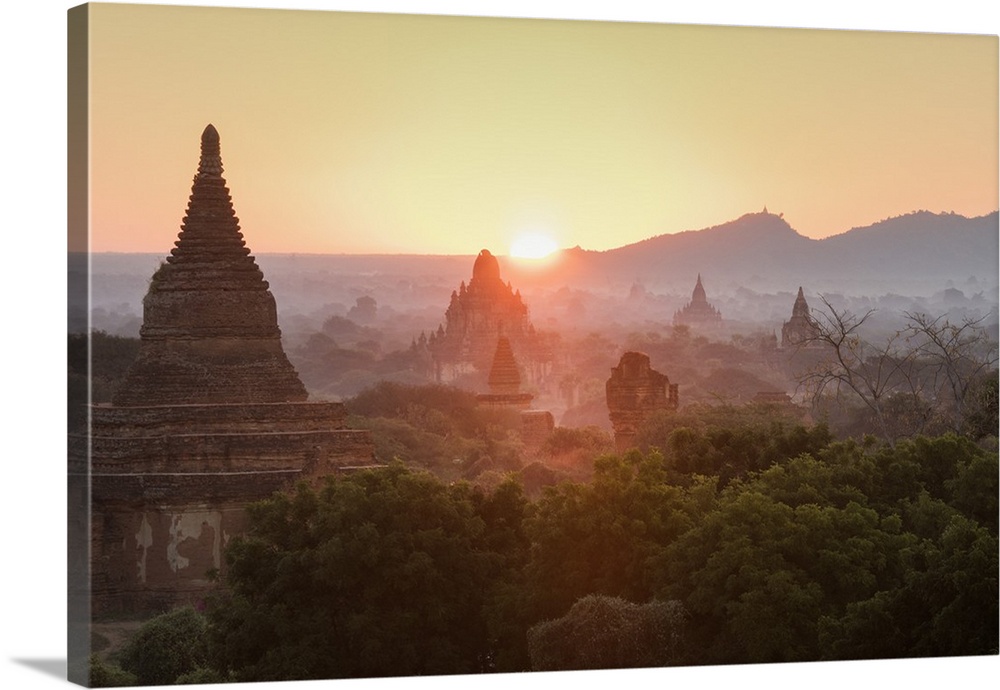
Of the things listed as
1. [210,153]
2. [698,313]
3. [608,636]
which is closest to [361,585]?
[608,636]

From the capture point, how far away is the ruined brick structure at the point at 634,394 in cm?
2211

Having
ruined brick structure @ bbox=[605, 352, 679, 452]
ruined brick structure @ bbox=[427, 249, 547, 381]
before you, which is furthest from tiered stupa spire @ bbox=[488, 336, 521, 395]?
ruined brick structure @ bbox=[605, 352, 679, 452]

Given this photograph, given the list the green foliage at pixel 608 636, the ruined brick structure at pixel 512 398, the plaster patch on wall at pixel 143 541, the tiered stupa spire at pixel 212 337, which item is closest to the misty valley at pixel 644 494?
the green foliage at pixel 608 636

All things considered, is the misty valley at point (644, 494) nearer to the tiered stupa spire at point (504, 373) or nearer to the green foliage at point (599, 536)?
the green foliage at point (599, 536)

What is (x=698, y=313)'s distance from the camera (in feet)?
72.6

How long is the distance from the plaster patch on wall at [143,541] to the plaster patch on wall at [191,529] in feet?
0.82

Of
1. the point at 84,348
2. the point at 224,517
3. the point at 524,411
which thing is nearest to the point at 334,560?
the point at 84,348

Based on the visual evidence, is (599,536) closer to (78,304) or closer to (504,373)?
(78,304)

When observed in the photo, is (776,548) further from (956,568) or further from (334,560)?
(334,560)

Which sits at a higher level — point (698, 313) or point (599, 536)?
point (698, 313)

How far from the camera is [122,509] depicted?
1861 centimetres

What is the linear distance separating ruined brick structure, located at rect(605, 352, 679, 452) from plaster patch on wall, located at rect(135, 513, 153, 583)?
523 centimetres

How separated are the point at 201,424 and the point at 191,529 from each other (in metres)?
1.33

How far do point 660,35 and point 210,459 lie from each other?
6116 millimetres
